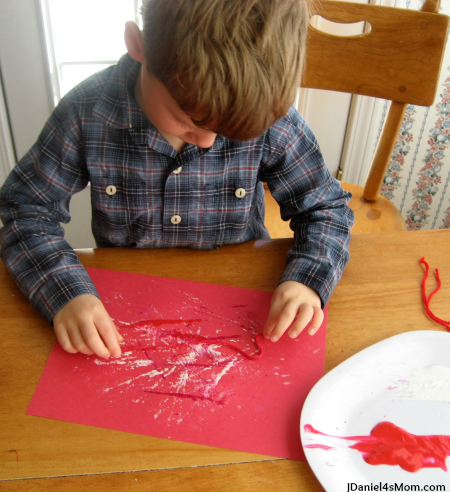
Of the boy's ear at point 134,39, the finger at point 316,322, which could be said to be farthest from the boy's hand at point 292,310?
the boy's ear at point 134,39

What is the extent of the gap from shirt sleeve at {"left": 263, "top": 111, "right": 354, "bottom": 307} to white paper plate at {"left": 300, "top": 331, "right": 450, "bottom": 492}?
17cm

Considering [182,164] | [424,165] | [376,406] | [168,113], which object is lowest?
[424,165]

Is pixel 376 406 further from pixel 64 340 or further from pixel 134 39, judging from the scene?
pixel 134 39

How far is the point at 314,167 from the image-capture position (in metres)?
0.76

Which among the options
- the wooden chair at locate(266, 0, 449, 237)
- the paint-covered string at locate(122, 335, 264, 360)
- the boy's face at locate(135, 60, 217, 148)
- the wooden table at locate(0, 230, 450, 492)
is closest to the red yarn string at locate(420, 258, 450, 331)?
the wooden table at locate(0, 230, 450, 492)

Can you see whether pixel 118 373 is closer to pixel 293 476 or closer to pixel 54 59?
pixel 293 476

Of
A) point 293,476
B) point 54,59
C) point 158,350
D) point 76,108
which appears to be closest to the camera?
point 293,476

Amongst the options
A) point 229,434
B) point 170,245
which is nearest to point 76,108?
point 170,245

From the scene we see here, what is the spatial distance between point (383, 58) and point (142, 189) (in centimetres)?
64

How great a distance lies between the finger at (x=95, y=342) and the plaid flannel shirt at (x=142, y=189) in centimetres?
7

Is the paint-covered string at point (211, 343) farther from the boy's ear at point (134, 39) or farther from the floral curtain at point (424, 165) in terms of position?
the floral curtain at point (424, 165)

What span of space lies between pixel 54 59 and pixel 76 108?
786 millimetres

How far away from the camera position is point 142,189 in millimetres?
741

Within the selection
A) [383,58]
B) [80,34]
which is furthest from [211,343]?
[80,34]
